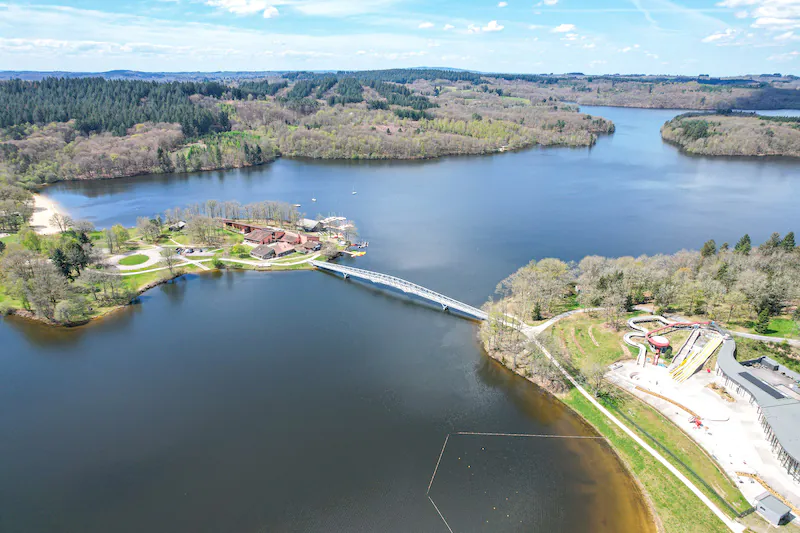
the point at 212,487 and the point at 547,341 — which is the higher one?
the point at 547,341

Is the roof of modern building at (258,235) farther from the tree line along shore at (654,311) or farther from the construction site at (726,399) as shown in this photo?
the construction site at (726,399)

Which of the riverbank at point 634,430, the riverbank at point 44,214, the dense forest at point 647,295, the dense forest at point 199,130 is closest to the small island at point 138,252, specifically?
the riverbank at point 44,214

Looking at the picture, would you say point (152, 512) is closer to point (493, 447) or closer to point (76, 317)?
point (493, 447)

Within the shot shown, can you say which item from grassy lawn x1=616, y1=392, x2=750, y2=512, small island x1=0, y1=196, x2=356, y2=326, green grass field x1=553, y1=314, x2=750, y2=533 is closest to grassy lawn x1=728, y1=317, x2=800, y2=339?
green grass field x1=553, y1=314, x2=750, y2=533

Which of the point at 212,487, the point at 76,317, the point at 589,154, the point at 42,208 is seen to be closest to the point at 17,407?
the point at 76,317

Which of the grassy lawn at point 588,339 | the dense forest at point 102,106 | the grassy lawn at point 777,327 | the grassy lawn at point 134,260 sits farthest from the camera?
the dense forest at point 102,106

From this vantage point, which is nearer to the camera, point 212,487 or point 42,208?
point 212,487

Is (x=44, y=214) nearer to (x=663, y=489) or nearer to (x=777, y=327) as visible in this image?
(x=663, y=489)
